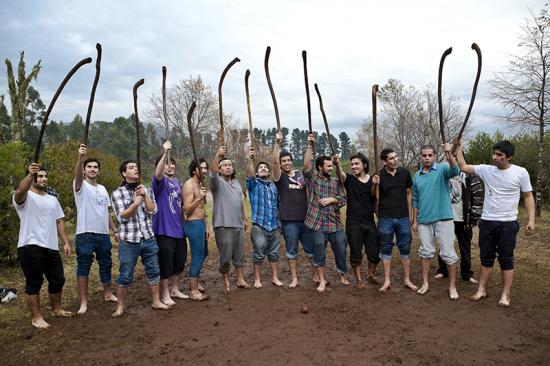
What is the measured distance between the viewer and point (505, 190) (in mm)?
4656

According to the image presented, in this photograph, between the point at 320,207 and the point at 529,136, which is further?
the point at 529,136

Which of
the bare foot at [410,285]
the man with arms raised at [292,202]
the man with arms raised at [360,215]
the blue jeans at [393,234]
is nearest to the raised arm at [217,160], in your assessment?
the man with arms raised at [292,202]

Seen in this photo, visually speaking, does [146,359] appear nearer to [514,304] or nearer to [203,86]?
[514,304]

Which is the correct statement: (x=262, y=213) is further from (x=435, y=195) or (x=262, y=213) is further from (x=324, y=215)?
(x=435, y=195)

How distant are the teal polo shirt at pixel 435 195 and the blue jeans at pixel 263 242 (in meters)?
2.08

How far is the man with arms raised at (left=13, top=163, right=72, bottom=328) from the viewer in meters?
4.23

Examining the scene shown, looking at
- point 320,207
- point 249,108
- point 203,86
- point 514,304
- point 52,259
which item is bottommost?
point 514,304

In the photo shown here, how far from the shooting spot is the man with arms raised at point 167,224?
4.84 m

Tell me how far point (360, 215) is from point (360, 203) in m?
0.17

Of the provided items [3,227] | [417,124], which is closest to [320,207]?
[3,227]

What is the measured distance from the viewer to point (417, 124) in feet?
78.1

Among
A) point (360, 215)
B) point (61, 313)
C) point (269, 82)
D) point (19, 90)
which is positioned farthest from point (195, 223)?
point (19, 90)

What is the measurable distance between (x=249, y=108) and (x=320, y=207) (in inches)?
76.7

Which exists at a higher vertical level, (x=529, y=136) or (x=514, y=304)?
(x=529, y=136)
